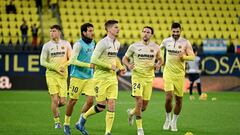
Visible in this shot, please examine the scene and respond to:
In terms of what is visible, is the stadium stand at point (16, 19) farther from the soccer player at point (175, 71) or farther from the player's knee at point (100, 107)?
the player's knee at point (100, 107)

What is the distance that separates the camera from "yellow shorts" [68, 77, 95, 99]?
1378cm

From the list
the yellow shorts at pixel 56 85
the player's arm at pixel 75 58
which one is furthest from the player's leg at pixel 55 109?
the player's arm at pixel 75 58

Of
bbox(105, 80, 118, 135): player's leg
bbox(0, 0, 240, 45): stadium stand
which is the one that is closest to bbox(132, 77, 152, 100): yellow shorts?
bbox(105, 80, 118, 135): player's leg

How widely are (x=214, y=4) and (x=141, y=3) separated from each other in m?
4.47

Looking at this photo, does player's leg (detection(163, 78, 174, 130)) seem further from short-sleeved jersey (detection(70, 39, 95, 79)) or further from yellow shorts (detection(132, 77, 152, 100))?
short-sleeved jersey (detection(70, 39, 95, 79))

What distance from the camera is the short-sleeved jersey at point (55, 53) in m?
15.0

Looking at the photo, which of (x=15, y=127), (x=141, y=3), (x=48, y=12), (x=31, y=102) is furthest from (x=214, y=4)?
(x=15, y=127)

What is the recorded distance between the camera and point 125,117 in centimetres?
1820

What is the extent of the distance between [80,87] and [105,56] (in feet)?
3.71

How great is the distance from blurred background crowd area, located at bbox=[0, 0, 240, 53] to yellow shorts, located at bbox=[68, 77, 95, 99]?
722 inches

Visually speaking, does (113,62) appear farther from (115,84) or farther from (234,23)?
(234,23)

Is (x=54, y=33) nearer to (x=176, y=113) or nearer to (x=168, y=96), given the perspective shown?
(x=168, y=96)

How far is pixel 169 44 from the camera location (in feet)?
50.6

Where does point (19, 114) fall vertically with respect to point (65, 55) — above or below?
below
